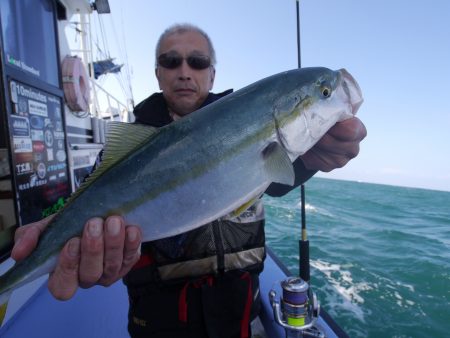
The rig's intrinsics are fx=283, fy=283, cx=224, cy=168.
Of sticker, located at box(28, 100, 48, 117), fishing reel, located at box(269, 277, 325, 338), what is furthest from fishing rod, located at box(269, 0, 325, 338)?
sticker, located at box(28, 100, 48, 117)

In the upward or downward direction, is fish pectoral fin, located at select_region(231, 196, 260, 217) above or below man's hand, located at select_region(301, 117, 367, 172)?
below

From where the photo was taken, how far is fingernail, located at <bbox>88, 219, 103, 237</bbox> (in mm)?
1490

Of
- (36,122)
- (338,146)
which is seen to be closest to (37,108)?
(36,122)

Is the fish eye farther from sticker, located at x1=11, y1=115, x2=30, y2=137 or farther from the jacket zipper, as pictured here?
sticker, located at x1=11, y1=115, x2=30, y2=137

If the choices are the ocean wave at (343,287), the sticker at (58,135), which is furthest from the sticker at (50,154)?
the ocean wave at (343,287)

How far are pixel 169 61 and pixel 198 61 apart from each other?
256 millimetres

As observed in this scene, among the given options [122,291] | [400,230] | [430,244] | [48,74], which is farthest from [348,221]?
[48,74]

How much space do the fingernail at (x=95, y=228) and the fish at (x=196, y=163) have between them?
0.07 m

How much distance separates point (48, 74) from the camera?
4586mm

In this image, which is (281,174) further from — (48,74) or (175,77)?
(48,74)

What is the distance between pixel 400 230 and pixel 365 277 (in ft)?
25.6

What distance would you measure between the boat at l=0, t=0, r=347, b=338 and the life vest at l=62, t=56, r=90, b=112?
0.06 ft

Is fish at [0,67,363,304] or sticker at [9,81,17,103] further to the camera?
sticker at [9,81,17,103]

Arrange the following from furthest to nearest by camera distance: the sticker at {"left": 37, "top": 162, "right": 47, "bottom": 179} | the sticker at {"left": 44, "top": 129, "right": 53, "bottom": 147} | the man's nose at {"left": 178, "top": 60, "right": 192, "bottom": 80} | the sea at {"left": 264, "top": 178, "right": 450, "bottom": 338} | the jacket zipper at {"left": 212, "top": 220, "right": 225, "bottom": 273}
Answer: the sea at {"left": 264, "top": 178, "right": 450, "bottom": 338}
the sticker at {"left": 44, "top": 129, "right": 53, "bottom": 147}
the sticker at {"left": 37, "top": 162, "right": 47, "bottom": 179}
the man's nose at {"left": 178, "top": 60, "right": 192, "bottom": 80}
the jacket zipper at {"left": 212, "top": 220, "right": 225, "bottom": 273}
